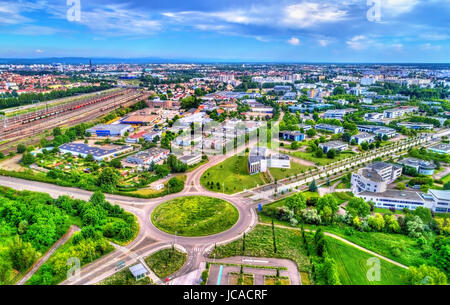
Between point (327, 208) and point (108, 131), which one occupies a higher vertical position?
point (108, 131)

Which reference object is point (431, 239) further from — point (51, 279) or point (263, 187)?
point (51, 279)

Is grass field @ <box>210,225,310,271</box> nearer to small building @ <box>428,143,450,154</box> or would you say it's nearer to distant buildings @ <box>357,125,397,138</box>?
small building @ <box>428,143,450,154</box>

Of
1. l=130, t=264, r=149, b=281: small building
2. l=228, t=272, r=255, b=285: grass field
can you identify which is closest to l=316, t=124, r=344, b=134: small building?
l=228, t=272, r=255, b=285: grass field

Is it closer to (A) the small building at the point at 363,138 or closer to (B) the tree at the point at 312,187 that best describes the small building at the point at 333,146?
(A) the small building at the point at 363,138

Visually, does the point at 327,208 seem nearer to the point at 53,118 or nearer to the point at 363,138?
the point at 363,138

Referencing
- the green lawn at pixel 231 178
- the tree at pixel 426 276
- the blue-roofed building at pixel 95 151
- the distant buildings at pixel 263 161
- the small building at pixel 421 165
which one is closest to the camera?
the tree at pixel 426 276

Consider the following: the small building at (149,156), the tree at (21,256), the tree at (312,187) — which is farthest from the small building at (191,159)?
the tree at (21,256)

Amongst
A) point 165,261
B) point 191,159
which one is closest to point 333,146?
point 191,159
